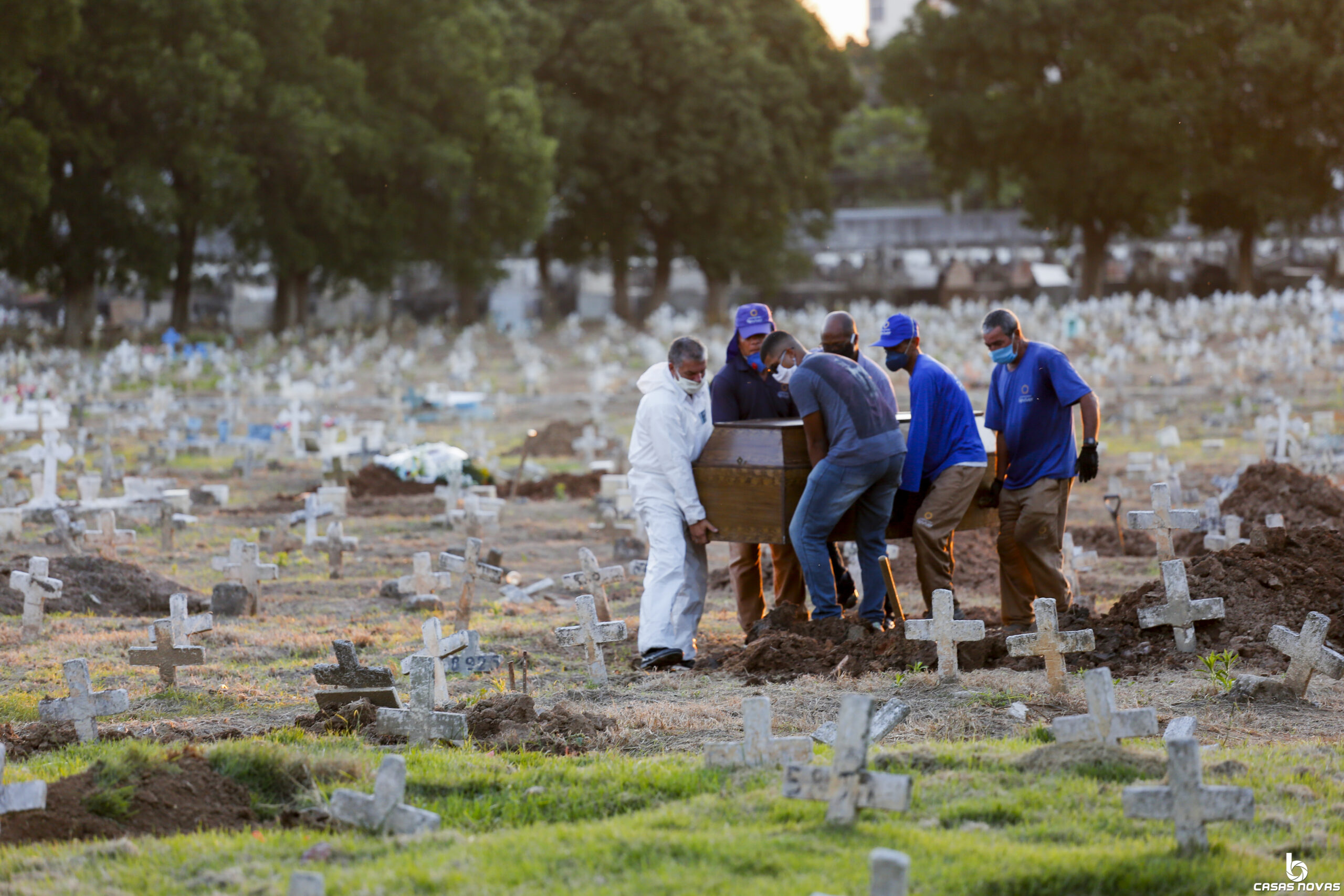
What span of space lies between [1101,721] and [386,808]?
7.84 ft

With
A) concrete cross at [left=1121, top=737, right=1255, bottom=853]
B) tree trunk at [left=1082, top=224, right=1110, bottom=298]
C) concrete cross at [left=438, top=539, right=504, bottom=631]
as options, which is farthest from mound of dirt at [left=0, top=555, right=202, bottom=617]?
tree trunk at [left=1082, top=224, right=1110, bottom=298]

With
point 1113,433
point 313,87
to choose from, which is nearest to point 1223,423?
point 1113,433

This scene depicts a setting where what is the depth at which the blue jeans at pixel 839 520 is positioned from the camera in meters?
7.68

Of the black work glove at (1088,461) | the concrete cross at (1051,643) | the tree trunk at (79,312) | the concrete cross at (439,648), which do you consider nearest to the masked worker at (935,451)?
the black work glove at (1088,461)

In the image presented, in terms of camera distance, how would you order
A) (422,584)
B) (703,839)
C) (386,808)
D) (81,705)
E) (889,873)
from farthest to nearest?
(422,584) < (81,705) < (386,808) < (703,839) < (889,873)

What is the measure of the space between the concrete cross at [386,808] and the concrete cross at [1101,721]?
6.99ft

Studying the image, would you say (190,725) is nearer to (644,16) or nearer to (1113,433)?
(1113,433)

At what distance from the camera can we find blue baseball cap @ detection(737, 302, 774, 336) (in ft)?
27.8

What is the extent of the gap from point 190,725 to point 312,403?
1660 cm

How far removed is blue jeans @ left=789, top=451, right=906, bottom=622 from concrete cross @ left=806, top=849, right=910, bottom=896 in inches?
158

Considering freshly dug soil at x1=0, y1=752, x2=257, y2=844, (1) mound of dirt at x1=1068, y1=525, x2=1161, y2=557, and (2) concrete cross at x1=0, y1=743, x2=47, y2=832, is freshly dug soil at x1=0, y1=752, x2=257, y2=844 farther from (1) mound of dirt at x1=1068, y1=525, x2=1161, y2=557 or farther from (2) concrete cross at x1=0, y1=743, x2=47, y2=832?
(1) mound of dirt at x1=1068, y1=525, x2=1161, y2=557

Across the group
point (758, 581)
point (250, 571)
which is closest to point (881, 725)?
point (758, 581)

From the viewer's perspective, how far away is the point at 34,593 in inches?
331

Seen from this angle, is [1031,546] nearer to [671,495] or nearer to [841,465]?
[841,465]
